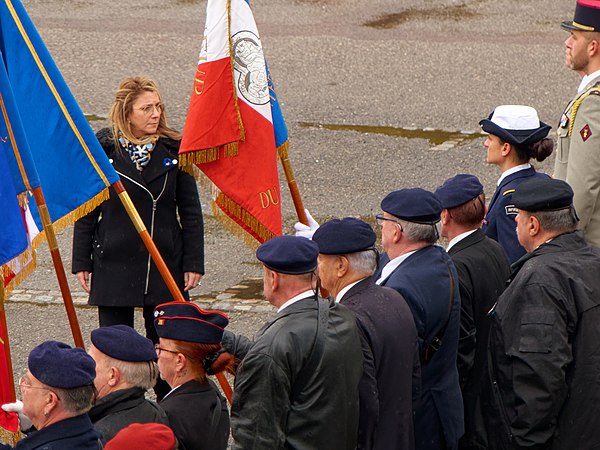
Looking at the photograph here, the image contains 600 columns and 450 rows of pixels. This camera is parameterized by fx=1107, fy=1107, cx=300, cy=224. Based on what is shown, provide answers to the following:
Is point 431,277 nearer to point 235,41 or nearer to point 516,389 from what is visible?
point 516,389

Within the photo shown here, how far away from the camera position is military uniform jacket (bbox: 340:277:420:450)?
4.56 meters

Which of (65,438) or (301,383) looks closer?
(65,438)

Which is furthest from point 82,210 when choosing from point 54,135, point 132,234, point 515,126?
point 515,126

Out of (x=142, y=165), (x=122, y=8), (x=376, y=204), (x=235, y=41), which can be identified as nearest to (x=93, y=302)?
(x=142, y=165)

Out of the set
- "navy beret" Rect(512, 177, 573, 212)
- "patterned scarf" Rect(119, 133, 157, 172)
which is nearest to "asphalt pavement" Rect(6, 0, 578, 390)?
"patterned scarf" Rect(119, 133, 157, 172)

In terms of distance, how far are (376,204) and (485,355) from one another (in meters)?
4.73

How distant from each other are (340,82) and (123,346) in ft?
30.2

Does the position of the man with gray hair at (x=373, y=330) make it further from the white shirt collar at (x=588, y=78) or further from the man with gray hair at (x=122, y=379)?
the white shirt collar at (x=588, y=78)

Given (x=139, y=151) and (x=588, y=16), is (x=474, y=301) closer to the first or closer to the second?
(x=588, y=16)

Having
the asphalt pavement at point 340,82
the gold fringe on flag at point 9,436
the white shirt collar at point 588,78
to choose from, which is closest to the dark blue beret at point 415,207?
the white shirt collar at point 588,78

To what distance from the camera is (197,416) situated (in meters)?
4.42

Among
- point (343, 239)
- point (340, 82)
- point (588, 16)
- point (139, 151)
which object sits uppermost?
point (588, 16)

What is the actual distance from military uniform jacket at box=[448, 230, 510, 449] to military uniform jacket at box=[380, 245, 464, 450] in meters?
0.27

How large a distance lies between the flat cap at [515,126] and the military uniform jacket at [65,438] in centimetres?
322
